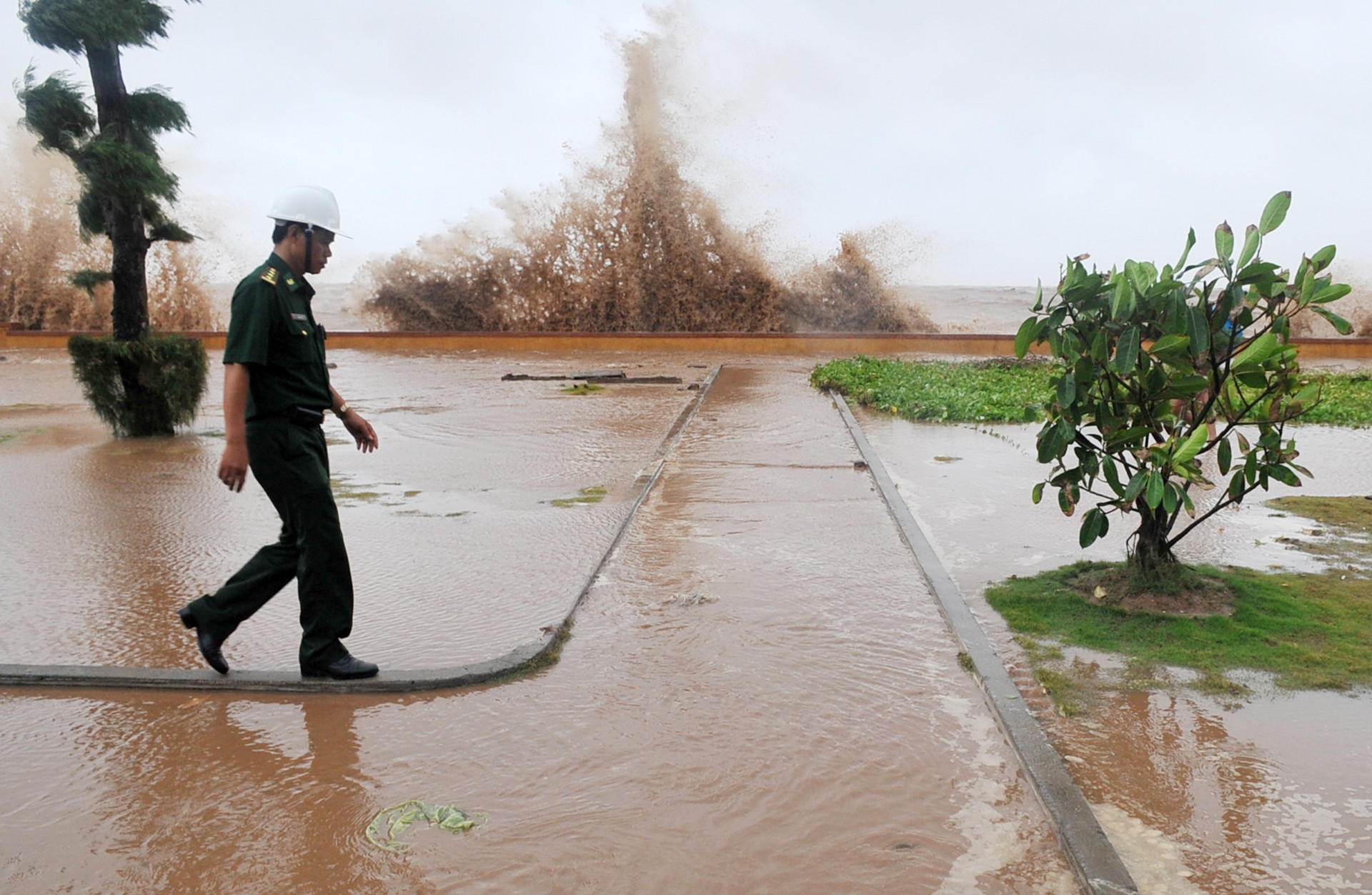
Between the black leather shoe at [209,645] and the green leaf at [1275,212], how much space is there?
Answer: 4237 millimetres

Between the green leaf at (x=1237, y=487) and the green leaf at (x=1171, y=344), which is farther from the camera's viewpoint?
the green leaf at (x=1237, y=487)

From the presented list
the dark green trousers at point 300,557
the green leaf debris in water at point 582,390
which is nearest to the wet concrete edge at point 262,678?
the dark green trousers at point 300,557

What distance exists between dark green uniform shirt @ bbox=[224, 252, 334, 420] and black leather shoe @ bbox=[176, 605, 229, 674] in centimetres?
81

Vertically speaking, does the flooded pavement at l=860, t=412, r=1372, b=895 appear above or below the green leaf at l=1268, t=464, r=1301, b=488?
below

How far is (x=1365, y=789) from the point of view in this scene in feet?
9.64

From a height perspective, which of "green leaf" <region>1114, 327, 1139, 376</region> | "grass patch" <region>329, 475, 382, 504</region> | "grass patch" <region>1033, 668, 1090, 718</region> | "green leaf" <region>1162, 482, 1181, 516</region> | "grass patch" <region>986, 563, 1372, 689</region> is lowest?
"grass patch" <region>329, 475, 382, 504</region>

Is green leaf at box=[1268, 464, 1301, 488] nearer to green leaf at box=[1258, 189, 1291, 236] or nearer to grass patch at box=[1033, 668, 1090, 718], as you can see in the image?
green leaf at box=[1258, 189, 1291, 236]

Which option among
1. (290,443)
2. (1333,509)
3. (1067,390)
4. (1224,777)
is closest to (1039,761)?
(1224,777)

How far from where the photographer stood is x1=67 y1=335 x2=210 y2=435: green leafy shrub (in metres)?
10.1

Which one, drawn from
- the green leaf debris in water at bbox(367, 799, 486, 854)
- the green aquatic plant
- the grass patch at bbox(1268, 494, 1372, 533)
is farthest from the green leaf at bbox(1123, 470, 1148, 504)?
the green aquatic plant

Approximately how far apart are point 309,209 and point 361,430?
2.97 feet

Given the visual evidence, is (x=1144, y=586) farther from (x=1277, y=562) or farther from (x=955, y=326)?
(x=955, y=326)

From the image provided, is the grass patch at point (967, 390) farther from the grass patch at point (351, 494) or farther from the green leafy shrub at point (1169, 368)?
the grass patch at point (351, 494)

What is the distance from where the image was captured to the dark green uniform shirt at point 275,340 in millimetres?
3477
